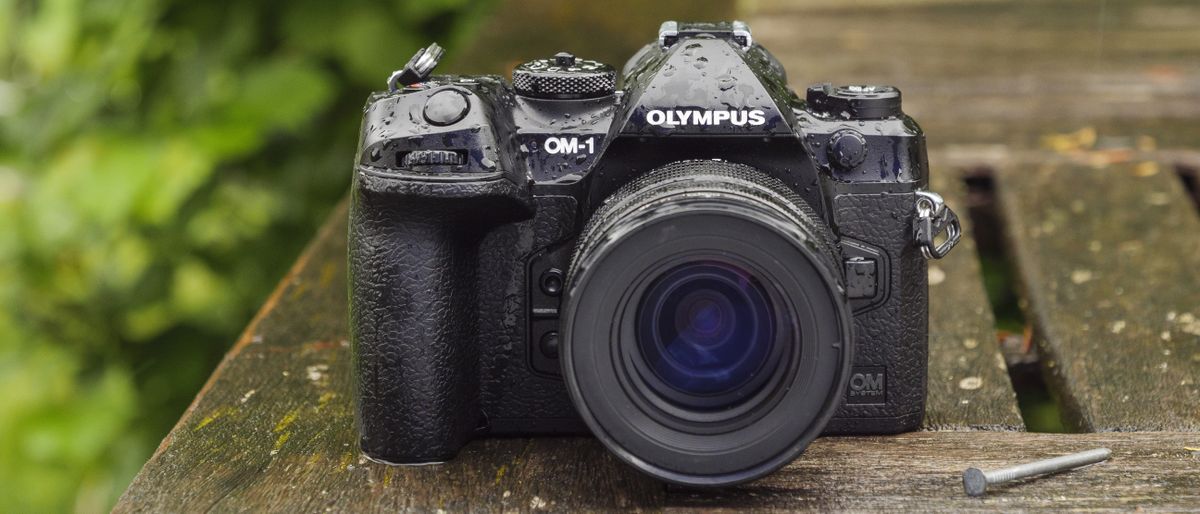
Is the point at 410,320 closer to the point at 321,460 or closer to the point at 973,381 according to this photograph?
the point at 321,460

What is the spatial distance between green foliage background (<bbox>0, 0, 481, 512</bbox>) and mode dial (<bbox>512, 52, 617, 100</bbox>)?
2.27 feet

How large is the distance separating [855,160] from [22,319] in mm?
1309

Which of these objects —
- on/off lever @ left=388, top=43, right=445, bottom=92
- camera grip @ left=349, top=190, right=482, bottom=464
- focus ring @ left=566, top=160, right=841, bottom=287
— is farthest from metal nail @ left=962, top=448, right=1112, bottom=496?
on/off lever @ left=388, top=43, right=445, bottom=92

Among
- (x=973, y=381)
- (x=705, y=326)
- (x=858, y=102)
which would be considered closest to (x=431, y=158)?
(x=705, y=326)

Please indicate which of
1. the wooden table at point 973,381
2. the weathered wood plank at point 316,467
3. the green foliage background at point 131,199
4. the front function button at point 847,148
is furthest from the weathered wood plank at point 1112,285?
the green foliage background at point 131,199

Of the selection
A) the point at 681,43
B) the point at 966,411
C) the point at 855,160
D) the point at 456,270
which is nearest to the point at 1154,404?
the point at 966,411

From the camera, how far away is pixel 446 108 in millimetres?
1064

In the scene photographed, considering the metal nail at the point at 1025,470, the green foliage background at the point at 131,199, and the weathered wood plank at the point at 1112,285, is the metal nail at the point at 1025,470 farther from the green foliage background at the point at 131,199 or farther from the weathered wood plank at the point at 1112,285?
the green foliage background at the point at 131,199

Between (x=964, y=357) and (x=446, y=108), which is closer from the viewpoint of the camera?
(x=446, y=108)

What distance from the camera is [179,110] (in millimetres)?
1852

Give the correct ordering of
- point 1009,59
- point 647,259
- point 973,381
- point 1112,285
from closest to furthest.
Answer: point 647,259, point 973,381, point 1112,285, point 1009,59

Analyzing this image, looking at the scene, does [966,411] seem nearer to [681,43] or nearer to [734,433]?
[734,433]

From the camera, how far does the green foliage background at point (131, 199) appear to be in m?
1.69

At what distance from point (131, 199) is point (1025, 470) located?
1.18 metres
